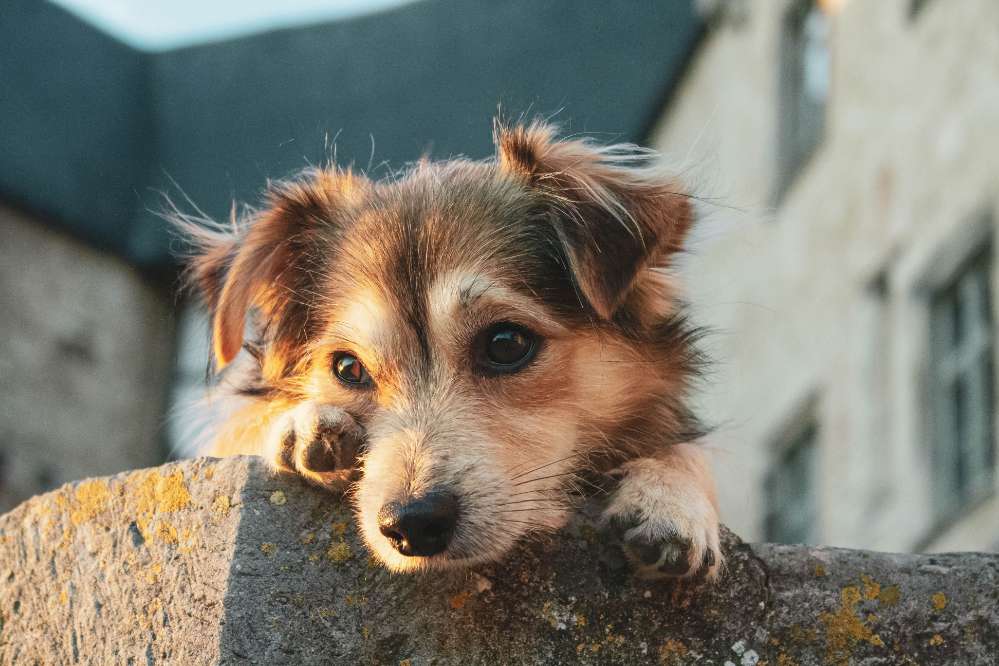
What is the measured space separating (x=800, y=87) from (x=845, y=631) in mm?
17191

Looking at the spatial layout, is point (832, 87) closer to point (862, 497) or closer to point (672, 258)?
point (862, 497)

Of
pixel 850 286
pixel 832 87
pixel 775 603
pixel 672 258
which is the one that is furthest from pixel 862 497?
pixel 775 603

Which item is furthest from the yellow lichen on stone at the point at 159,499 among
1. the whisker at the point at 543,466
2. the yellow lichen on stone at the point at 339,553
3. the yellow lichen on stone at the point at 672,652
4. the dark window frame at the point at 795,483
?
the dark window frame at the point at 795,483

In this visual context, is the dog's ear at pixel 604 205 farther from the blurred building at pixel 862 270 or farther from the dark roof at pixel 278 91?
the dark roof at pixel 278 91

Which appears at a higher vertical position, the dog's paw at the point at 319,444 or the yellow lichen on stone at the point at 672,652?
the dog's paw at the point at 319,444

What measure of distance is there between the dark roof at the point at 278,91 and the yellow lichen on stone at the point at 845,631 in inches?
708

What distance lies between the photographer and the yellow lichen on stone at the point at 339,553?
3355 millimetres

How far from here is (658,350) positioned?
4.48m

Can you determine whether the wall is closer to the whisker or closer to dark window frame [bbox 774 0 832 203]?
dark window frame [bbox 774 0 832 203]

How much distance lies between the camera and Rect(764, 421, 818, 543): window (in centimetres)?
1755

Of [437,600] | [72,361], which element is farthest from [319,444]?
[72,361]

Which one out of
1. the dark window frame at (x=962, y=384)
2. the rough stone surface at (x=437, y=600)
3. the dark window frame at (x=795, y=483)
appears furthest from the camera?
the dark window frame at (x=795, y=483)

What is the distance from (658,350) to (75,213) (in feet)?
62.9

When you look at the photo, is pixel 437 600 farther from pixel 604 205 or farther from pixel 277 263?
pixel 277 263
